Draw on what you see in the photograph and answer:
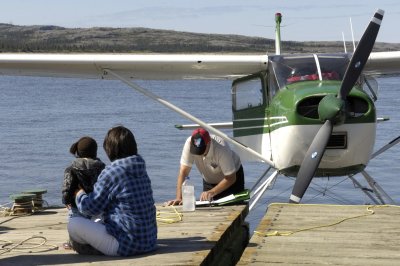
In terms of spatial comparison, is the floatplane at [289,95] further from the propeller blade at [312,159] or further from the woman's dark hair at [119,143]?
the woman's dark hair at [119,143]

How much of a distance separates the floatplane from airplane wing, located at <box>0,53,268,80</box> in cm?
1

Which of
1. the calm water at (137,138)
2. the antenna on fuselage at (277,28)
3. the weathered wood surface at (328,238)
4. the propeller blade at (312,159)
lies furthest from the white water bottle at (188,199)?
the antenna on fuselage at (277,28)

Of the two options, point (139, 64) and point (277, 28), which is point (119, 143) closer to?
point (139, 64)

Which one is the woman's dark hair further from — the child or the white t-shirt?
the white t-shirt

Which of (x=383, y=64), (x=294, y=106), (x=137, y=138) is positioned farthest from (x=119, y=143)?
(x=137, y=138)

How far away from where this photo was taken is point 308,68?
9.12 meters

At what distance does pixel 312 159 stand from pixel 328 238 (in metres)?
2.84

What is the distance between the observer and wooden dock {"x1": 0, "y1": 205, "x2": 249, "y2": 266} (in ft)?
16.5

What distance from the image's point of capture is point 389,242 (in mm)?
5551

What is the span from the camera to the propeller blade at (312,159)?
8242 mm

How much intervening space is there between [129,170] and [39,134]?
818 inches

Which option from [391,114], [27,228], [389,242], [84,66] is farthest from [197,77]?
[391,114]

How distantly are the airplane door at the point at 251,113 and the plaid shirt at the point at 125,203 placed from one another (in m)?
4.35

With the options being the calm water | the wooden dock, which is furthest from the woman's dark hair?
the calm water
